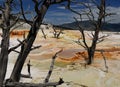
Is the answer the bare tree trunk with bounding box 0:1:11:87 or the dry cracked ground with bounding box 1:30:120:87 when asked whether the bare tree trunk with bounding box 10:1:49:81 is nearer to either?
the bare tree trunk with bounding box 0:1:11:87

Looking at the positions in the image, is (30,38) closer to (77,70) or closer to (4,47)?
(4,47)

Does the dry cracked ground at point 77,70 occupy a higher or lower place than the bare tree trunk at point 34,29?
lower

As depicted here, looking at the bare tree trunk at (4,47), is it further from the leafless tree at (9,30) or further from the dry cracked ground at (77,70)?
the dry cracked ground at (77,70)

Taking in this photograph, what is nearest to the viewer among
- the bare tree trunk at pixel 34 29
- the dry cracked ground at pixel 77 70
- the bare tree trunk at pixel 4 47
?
the bare tree trunk at pixel 4 47

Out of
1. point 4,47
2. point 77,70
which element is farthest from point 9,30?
point 77,70

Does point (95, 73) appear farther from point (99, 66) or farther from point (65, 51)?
point (65, 51)

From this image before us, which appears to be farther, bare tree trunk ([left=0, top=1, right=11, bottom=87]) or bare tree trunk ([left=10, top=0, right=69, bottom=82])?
bare tree trunk ([left=10, top=0, right=69, bottom=82])

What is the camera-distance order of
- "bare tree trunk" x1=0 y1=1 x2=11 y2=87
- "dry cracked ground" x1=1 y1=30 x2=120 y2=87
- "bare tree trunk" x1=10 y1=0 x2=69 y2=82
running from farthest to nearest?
"dry cracked ground" x1=1 y1=30 x2=120 y2=87 → "bare tree trunk" x1=10 y1=0 x2=69 y2=82 → "bare tree trunk" x1=0 y1=1 x2=11 y2=87

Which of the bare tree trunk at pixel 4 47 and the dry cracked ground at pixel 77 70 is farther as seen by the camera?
the dry cracked ground at pixel 77 70

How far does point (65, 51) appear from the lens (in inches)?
987

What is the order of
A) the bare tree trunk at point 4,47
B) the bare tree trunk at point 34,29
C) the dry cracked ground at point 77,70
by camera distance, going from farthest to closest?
→ the dry cracked ground at point 77,70 → the bare tree trunk at point 34,29 → the bare tree trunk at point 4,47

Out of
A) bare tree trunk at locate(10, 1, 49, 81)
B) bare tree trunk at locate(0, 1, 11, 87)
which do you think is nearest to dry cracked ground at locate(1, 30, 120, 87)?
bare tree trunk at locate(10, 1, 49, 81)

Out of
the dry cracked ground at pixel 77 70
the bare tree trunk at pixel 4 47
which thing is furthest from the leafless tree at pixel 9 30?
the dry cracked ground at pixel 77 70

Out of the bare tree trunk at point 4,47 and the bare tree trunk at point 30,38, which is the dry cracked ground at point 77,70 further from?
the bare tree trunk at point 4,47
